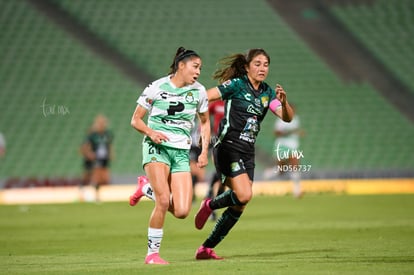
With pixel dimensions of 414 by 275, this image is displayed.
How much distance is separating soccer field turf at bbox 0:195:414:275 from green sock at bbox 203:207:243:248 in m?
0.27

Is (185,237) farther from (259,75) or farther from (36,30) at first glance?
(36,30)

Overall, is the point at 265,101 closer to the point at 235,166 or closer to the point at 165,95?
the point at 235,166

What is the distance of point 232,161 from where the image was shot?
9.99 meters

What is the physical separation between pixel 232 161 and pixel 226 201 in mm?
456

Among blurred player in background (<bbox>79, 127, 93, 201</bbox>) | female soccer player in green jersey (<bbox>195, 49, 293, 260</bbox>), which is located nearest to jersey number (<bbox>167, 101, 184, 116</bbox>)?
female soccer player in green jersey (<bbox>195, 49, 293, 260</bbox>)

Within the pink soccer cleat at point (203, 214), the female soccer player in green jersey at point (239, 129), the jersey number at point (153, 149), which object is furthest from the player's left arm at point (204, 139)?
the pink soccer cleat at point (203, 214)

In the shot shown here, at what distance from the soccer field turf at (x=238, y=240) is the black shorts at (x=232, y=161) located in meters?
0.97

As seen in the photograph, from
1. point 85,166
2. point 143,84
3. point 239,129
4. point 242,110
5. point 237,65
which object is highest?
point 143,84

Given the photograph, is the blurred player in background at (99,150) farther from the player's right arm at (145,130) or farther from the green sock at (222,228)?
the player's right arm at (145,130)

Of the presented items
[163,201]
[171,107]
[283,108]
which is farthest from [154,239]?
[283,108]

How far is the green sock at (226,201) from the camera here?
32.4 ft

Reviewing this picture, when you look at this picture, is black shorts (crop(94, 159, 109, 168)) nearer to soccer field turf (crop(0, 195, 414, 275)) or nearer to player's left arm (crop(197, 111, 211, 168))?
soccer field turf (crop(0, 195, 414, 275))

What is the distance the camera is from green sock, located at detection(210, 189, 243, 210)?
989 centimetres

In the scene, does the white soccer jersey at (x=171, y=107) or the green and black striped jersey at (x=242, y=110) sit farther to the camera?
the green and black striped jersey at (x=242, y=110)
